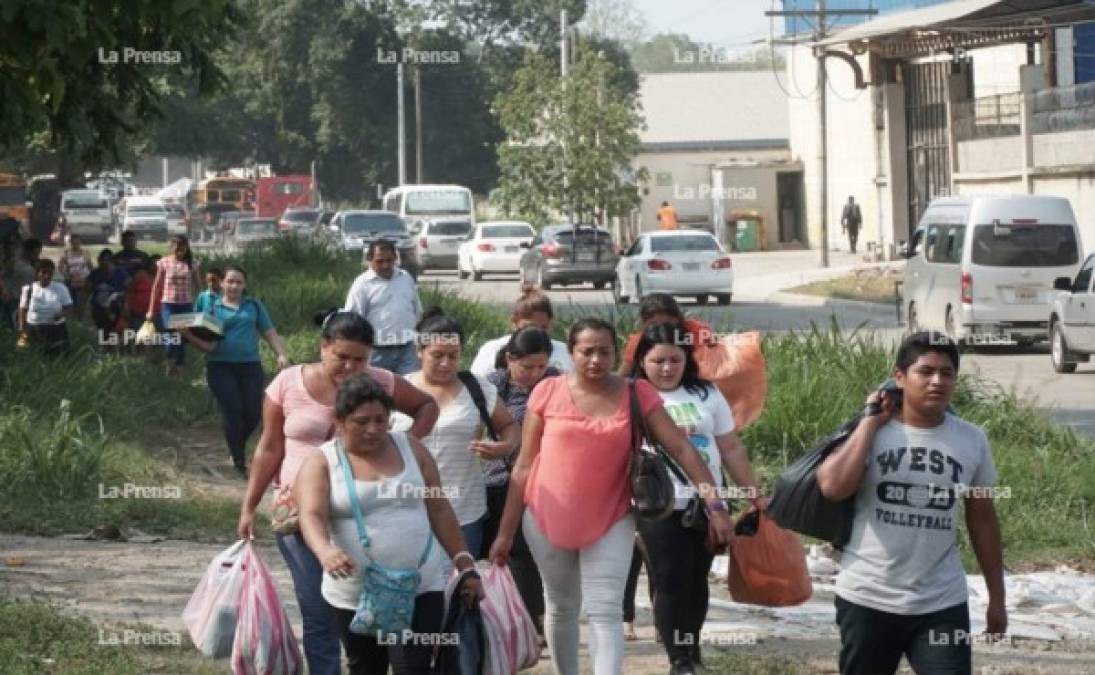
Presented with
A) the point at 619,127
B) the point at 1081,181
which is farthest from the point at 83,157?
the point at 619,127

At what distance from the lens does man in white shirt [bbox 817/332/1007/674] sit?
7.21 m

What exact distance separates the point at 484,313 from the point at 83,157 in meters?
7.66

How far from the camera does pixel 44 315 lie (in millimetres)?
21344

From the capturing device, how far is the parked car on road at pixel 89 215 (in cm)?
7606

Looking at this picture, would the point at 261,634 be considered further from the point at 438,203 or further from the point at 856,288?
the point at 438,203

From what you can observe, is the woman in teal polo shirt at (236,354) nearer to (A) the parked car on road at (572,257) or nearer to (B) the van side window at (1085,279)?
(B) the van side window at (1085,279)

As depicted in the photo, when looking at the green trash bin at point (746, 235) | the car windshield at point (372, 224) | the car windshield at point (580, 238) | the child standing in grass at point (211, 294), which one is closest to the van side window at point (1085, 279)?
the child standing in grass at point (211, 294)

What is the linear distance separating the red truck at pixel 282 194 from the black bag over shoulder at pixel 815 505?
3132 inches

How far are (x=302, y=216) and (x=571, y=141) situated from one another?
17455mm

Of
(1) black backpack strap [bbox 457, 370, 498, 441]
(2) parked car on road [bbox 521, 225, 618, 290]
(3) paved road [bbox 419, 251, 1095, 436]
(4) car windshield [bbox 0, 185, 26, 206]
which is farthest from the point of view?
(4) car windshield [bbox 0, 185, 26, 206]

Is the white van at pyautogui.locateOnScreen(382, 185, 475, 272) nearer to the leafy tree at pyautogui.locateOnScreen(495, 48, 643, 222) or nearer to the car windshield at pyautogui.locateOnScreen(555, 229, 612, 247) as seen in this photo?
the leafy tree at pyautogui.locateOnScreen(495, 48, 643, 222)

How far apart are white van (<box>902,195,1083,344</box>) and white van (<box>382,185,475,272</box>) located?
26172mm

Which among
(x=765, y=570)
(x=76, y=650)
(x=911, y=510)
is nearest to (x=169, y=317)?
(x=76, y=650)

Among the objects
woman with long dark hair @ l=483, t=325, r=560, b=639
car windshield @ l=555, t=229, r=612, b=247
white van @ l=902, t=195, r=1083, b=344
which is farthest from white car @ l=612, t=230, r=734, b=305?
woman with long dark hair @ l=483, t=325, r=560, b=639
